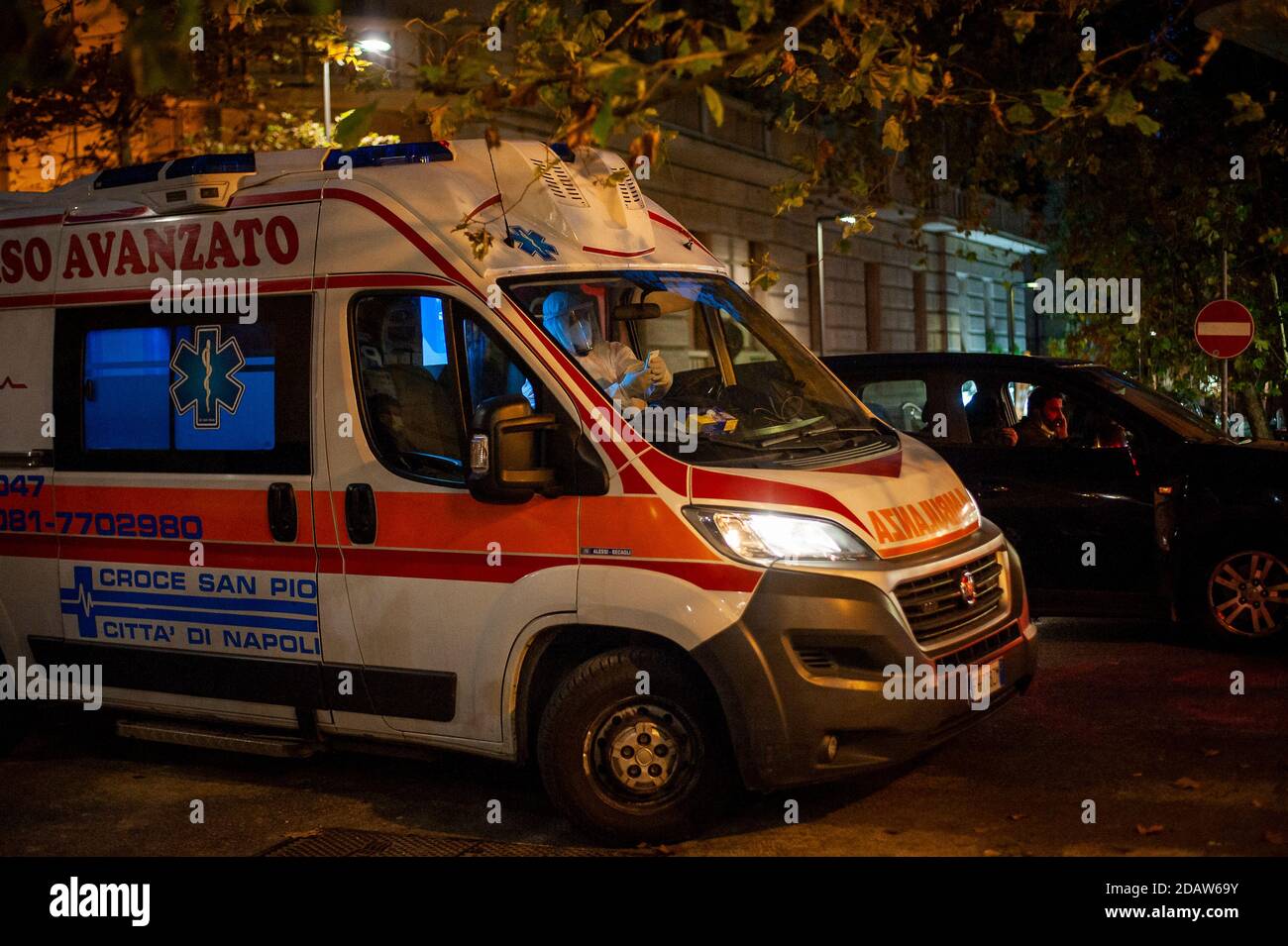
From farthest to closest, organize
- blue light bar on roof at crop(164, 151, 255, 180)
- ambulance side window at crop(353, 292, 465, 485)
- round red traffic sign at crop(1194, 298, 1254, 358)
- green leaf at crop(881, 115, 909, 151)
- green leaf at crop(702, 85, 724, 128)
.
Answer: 1. round red traffic sign at crop(1194, 298, 1254, 358)
2. green leaf at crop(881, 115, 909, 151)
3. blue light bar on roof at crop(164, 151, 255, 180)
4. ambulance side window at crop(353, 292, 465, 485)
5. green leaf at crop(702, 85, 724, 128)

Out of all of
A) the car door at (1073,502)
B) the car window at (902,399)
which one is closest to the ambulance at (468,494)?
the car door at (1073,502)

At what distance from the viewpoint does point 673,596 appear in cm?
518

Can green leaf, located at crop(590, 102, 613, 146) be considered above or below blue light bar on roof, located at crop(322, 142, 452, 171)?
below

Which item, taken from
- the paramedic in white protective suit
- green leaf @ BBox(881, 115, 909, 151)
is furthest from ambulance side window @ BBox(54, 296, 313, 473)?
green leaf @ BBox(881, 115, 909, 151)

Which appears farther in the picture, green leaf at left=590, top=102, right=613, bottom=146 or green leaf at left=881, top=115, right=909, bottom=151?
green leaf at left=881, top=115, right=909, bottom=151

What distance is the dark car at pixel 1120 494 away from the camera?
864 centimetres

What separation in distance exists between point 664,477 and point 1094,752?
2.62 m

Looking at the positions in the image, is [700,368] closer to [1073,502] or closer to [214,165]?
[214,165]

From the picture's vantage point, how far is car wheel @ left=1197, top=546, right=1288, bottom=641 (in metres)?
8.64

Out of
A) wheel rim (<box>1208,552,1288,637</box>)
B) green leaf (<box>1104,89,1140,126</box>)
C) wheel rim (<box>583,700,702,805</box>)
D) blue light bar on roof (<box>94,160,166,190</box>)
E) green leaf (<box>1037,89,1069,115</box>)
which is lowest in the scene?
wheel rim (<box>583,700,702,805</box>)

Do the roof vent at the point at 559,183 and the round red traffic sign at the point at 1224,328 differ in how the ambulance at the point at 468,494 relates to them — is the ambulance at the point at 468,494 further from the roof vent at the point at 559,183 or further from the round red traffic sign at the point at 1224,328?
the round red traffic sign at the point at 1224,328

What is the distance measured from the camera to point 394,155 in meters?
5.99

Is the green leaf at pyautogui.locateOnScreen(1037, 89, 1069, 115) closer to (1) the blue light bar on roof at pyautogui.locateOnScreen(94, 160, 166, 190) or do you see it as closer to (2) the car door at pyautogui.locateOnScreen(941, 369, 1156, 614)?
(2) the car door at pyautogui.locateOnScreen(941, 369, 1156, 614)

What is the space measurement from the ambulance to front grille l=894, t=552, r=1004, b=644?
0.02 meters
